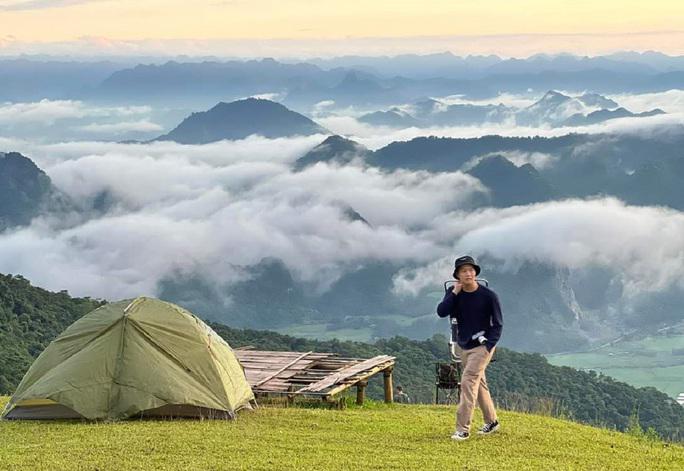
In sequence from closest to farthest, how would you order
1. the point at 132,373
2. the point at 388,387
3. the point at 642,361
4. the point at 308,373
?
the point at 132,373, the point at 308,373, the point at 388,387, the point at 642,361

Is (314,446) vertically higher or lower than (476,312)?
lower

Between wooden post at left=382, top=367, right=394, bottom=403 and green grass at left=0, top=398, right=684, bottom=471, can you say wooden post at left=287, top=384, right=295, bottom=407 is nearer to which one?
green grass at left=0, top=398, right=684, bottom=471

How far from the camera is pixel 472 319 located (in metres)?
13.2

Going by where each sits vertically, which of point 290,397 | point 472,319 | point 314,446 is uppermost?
point 472,319

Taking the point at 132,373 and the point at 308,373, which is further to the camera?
the point at 308,373

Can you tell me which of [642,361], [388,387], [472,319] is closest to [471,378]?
[472,319]

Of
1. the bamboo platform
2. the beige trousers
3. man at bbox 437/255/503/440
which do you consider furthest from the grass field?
man at bbox 437/255/503/440

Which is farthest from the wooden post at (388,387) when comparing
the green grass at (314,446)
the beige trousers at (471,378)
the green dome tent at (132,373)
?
the beige trousers at (471,378)

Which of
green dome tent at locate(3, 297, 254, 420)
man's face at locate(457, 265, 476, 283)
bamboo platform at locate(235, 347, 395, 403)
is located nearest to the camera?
man's face at locate(457, 265, 476, 283)

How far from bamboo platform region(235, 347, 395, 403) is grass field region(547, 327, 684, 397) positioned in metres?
105

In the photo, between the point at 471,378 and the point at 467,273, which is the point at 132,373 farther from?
the point at 467,273

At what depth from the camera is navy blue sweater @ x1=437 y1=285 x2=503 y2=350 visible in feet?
43.3

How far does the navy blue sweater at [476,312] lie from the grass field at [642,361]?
11287cm

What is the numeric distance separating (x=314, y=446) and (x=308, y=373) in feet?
25.0
